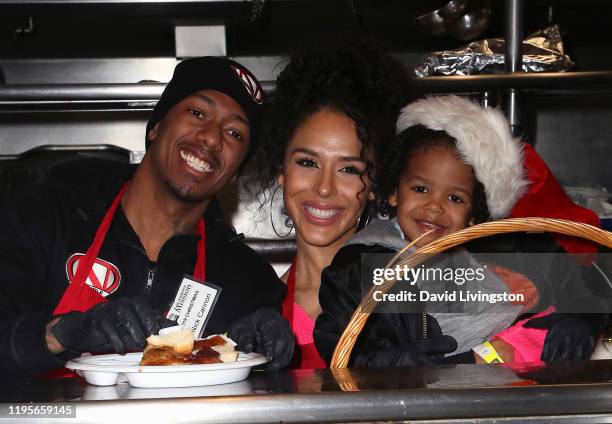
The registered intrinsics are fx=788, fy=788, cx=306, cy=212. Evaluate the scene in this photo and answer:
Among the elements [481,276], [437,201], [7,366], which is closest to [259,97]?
[437,201]

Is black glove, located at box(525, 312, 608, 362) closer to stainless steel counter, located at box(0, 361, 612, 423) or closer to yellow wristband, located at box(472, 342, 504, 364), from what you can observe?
yellow wristband, located at box(472, 342, 504, 364)

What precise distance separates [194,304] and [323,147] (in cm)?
48

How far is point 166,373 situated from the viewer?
38.9 inches

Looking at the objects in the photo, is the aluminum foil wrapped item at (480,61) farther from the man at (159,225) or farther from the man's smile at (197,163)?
the man's smile at (197,163)

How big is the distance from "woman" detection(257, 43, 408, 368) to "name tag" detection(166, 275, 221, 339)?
0.28 meters

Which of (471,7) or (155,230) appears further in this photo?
(471,7)

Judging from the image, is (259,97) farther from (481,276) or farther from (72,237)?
(481,276)

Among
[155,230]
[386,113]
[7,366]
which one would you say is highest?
[386,113]

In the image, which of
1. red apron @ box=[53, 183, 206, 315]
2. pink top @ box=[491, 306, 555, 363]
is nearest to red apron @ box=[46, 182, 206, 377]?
red apron @ box=[53, 183, 206, 315]

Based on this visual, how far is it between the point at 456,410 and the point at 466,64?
1393 millimetres

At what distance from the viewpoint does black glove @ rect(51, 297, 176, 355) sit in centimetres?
122

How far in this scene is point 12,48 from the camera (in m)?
3.04

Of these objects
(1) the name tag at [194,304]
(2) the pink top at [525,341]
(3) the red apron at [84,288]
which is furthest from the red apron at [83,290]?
(2) the pink top at [525,341]

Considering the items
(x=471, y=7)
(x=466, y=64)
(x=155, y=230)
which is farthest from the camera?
(x=471, y=7)
